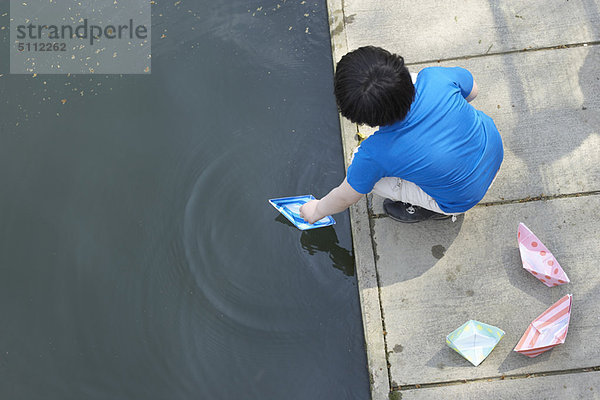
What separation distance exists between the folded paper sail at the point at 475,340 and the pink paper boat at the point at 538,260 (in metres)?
0.37

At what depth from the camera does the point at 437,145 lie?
2.22 metres

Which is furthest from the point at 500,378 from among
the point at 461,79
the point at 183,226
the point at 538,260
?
the point at 183,226

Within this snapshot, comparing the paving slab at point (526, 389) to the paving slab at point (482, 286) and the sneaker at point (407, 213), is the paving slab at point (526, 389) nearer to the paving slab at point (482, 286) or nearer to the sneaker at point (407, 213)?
the paving slab at point (482, 286)

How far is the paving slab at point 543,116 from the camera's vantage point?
10.2ft

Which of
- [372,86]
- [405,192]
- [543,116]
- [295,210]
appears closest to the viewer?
[372,86]

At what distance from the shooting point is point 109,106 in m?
3.66

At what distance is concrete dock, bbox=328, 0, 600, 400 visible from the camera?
9.23 ft

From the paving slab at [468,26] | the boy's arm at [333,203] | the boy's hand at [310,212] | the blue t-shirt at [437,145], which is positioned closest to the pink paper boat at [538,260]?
the blue t-shirt at [437,145]

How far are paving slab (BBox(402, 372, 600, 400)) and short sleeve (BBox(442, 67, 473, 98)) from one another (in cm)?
146

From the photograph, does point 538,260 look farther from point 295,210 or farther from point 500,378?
point 295,210

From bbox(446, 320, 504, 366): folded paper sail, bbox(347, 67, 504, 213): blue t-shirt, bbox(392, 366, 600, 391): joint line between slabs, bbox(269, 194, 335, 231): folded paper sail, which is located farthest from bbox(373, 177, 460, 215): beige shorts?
bbox(392, 366, 600, 391): joint line between slabs

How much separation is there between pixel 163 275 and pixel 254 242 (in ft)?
1.84

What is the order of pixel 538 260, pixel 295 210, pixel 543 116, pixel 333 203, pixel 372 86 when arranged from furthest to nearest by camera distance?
pixel 543 116 → pixel 295 210 → pixel 538 260 → pixel 333 203 → pixel 372 86

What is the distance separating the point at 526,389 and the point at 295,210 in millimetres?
1510
